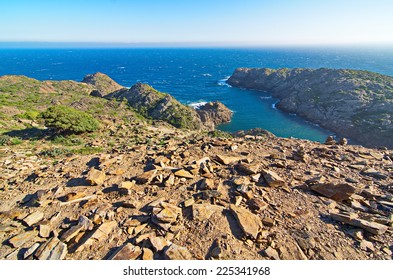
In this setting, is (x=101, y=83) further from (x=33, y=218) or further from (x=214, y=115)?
(x=33, y=218)

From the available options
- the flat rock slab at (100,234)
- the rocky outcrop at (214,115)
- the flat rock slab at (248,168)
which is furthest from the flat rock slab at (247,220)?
the rocky outcrop at (214,115)

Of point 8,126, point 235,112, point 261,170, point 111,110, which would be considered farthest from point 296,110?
point 8,126

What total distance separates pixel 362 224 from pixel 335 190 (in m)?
1.98

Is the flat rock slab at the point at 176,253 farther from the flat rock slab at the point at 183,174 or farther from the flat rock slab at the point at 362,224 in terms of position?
the flat rock slab at the point at 362,224

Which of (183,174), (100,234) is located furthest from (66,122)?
(100,234)

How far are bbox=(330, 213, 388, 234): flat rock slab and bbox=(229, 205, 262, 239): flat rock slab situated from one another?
9.82 ft

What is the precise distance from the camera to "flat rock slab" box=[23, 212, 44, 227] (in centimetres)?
773

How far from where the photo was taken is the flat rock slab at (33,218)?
773 centimetres

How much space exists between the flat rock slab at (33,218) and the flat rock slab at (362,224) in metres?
10.9

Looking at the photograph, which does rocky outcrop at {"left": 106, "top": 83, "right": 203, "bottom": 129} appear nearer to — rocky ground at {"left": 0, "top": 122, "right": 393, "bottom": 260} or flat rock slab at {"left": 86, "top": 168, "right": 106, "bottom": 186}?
rocky ground at {"left": 0, "top": 122, "right": 393, "bottom": 260}

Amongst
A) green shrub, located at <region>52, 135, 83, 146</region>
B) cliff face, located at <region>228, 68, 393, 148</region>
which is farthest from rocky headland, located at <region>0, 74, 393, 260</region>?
cliff face, located at <region>228, 68, 393, 148</region>

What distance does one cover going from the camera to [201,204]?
329 inches

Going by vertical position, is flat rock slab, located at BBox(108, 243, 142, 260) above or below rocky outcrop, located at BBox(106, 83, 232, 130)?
above

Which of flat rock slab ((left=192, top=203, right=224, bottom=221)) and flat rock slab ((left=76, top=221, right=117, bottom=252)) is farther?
flat rock slab ((left=192, top=203, right=224, bottom=221))
